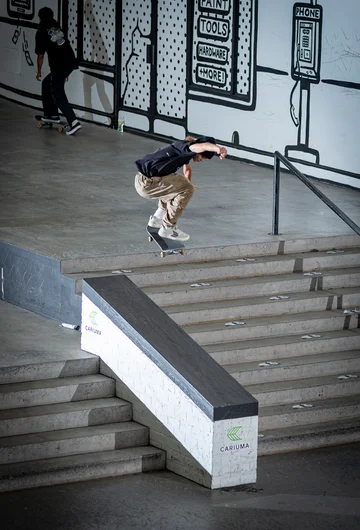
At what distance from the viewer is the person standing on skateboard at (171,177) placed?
35.3 ft

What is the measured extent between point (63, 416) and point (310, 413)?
2149 mm

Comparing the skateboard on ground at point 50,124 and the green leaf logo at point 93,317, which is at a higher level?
the green leaf logo at point 93,317

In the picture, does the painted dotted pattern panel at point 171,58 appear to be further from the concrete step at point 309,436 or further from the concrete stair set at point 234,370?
the concrete step at point 309,436

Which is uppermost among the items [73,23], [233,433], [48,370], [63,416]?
[73,23]

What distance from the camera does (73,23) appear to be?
1938cm

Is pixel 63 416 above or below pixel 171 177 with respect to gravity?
below

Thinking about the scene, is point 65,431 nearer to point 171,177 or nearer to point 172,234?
point 172,234

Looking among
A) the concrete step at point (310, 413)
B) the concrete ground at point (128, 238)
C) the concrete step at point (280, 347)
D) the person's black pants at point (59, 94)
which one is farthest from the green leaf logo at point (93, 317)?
the person's black pants at point (59, 94)

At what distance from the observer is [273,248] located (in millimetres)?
11914

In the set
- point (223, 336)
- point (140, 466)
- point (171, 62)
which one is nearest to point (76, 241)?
point (223, 336)

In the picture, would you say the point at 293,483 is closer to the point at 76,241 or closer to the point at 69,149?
the point at 76,241

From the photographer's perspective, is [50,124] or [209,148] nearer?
[209,148]

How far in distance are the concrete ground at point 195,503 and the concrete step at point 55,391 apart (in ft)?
2.80

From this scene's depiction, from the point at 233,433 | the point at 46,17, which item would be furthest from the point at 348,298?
the point at 46,17
